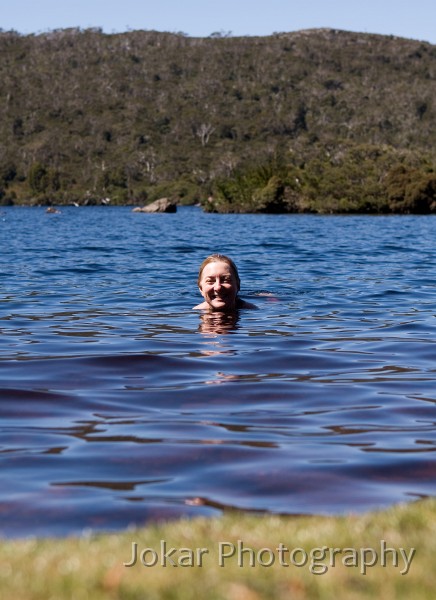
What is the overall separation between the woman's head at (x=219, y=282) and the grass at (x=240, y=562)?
8.70 metres

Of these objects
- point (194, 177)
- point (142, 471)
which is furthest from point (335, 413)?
point (194, 177)

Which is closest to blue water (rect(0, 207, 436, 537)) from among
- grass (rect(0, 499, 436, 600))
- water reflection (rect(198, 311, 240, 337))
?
water reflection (rect(198, 311, 240, 337))

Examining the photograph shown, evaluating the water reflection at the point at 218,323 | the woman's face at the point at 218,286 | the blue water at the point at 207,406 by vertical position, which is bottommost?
the water reflection at the point at 218,323

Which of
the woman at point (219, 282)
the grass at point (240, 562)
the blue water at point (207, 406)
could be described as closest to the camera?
the grass at point (240, 562)

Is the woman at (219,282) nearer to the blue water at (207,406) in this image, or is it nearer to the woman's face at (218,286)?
the woman's face at (218,286)

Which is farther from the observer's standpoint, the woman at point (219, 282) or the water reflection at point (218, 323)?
the woman at point (219, 282)

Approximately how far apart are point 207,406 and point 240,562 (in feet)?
12.6

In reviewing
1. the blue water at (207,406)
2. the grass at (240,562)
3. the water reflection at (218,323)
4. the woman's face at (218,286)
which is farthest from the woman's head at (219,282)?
the grass at (240,562)

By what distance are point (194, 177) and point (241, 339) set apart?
17088cm

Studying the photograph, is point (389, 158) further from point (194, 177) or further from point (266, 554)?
point (266, 554)

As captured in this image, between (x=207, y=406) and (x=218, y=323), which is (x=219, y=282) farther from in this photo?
(x=207, y=406)

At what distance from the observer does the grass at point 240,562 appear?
3043 mm

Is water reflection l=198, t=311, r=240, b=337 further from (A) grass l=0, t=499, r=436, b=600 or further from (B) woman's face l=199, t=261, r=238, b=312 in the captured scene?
(A) grass l=0, t=499, r=436, b=600

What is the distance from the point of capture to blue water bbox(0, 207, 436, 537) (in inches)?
195
